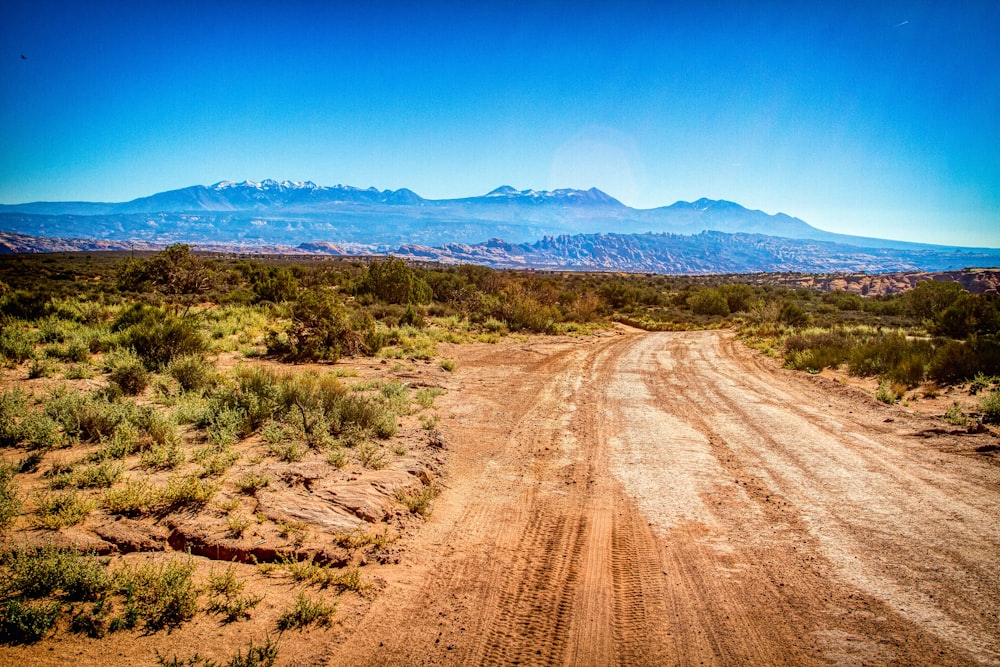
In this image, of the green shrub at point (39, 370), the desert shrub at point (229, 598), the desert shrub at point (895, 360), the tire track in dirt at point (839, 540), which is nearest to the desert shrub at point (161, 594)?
the desert shrub at point (229, 598)

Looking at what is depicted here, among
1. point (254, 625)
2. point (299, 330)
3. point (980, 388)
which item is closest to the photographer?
point (254, 625)

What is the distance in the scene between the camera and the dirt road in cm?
351

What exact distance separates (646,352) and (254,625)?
16622mm

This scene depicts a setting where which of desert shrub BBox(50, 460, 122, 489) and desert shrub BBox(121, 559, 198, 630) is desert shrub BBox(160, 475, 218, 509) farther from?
desert shrub BBox(121, 559, 198, 630)

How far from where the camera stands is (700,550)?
4.74 meters

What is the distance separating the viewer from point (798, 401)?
10.5 m

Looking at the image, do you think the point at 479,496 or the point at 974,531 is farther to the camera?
the point at 479,496

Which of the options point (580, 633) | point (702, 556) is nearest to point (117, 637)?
point (580, 633)

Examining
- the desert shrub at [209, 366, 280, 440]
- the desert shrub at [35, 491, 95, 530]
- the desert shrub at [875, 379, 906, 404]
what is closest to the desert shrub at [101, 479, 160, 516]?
the desert shrub at [35, 491, 95, 530]

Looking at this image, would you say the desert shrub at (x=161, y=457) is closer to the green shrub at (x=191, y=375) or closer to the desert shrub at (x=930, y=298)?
the green shrub at (x=191, y=375)

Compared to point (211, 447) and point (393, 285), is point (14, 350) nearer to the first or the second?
point (211, 447)

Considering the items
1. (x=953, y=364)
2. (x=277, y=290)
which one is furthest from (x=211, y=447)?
(x=277, y=290)

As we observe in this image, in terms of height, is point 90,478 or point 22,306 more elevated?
point 22,306

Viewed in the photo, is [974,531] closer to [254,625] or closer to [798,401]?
[798,401]
